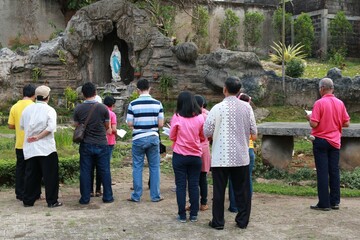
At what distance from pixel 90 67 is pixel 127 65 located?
1.55 meters

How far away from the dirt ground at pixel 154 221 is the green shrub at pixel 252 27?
17754mm

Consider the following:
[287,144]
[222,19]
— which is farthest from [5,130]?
[222,19]

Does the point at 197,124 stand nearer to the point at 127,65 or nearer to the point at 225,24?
the point at 127,65

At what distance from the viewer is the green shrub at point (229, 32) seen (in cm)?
2333

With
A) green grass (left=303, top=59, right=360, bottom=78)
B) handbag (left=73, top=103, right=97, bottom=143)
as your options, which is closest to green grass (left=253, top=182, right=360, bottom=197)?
handbag (left=73, top=103, right=97, bottom=143)

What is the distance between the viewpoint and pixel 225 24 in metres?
23.4

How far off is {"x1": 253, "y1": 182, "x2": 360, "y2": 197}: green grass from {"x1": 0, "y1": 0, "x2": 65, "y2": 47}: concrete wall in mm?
17714

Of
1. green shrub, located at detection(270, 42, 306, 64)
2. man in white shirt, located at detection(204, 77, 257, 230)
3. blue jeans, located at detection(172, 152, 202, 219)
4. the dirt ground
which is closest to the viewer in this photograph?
the dirt ground

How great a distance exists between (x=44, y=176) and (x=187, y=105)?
2.15 m

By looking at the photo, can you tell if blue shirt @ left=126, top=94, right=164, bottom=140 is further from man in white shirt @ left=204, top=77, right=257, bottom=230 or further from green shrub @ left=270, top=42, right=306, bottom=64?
green shrub @ left=270, top=42, right=306, bottom=64

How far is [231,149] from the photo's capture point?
5254mm

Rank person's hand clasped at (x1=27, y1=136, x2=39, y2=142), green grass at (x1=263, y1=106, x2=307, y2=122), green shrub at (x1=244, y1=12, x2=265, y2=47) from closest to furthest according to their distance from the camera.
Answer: person's hand clasped at (x1=27, y1=136, x2=39, y2=142) < green grass at (x1=263, y1=106, x2=307, y2=122) < green shrub at (x1=244, y1=12, x2=265, y2=47)

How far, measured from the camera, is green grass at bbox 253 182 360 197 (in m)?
7.49

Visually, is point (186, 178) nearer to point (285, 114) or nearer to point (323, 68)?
point (285, 114)
